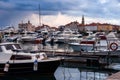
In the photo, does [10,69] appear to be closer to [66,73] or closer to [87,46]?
[66,73]

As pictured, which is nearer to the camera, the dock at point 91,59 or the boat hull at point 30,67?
the boat hull at point 30,67

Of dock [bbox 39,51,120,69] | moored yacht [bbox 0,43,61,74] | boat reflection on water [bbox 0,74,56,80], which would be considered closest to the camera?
moored yacht [bbox 0,43,61,74]

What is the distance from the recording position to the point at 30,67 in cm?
3253

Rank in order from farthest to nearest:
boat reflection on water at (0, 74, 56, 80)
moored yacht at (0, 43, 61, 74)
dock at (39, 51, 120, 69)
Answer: dock at (39, 51, 120, 69) < boat reflection on water at (0, 74, 56, 80) < moored yacht at (0, 43, 61, 74)

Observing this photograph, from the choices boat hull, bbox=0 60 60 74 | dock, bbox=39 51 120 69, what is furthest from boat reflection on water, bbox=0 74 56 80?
dock, bbox=39 51 120 69

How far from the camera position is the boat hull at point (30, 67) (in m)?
32.2

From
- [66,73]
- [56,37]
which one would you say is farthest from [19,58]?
[56,37]

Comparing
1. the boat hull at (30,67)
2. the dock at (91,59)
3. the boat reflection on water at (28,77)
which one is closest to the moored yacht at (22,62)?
the boat hull at (30,67)

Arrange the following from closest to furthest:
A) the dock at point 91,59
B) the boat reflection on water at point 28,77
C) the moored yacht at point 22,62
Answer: the moored yacht at point 22,62
the boat reflection on water at point 28,77
the dock at point 91,59

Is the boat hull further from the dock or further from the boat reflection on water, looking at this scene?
the dock

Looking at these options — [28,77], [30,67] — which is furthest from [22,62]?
[28,77]

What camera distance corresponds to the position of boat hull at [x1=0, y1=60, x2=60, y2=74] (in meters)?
32.2

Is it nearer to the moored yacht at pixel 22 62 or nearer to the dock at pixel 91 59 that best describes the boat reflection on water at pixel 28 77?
the moored yacht at pixel 22 62

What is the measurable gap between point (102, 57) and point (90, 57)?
173cm
